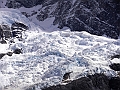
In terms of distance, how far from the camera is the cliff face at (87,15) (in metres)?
109

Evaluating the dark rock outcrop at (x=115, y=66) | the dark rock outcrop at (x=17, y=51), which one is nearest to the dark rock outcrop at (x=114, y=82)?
the dark rock outcrop at (x=115, y=66)

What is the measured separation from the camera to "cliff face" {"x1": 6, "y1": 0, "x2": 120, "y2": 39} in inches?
4300

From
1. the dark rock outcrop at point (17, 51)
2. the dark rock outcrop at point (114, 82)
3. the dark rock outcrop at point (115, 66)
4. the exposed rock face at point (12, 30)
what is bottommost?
the dark rock outcrop at point (114, 82)

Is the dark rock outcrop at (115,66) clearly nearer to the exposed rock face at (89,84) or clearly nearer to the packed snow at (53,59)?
the packed snow at (53,59)

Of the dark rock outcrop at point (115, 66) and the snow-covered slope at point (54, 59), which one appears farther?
the dark rock outcrop at point (115, 66)

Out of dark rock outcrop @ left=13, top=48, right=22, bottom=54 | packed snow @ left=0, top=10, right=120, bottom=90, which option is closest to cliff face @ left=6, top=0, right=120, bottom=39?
packed snow @ left=0, top=10, right=120, bottom=90

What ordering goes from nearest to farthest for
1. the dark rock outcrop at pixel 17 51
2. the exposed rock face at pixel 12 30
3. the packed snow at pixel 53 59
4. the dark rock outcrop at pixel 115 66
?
the packed snow at pixel 53 59
the dark rock outcrop at pixel 115 66
the dark rock outcrop at pixel 17 51
the exposed rock face at pixel 12 30

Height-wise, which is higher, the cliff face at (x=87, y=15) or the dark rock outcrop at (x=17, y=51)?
the cliff face at (x=87, y=15)

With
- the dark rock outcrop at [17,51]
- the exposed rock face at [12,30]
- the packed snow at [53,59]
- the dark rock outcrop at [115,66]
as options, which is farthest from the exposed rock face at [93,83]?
the exposed rock face at [12,30]

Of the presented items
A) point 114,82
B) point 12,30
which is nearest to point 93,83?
point 114,82

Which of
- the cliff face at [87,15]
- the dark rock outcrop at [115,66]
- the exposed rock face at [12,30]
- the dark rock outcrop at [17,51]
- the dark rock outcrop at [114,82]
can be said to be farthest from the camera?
the cliff face at [87,15]

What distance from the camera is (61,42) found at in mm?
89688

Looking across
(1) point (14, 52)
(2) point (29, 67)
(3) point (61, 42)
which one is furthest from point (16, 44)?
(2) point (29, 67)

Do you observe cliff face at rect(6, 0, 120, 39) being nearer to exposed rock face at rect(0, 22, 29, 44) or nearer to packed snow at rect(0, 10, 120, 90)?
exposed rock face at rect(0, 22, 29, 44)
